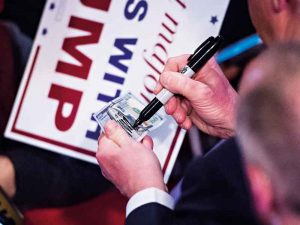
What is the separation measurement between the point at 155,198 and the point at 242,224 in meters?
0.14

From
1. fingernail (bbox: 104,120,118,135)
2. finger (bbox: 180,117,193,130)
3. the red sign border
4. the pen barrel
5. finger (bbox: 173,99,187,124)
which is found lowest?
the red sign border

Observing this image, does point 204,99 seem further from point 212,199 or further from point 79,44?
point 79,44

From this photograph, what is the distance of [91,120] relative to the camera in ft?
3.64

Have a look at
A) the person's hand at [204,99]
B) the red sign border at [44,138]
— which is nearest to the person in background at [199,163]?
the person's hand at [204,99]

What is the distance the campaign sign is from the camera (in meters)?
1.09

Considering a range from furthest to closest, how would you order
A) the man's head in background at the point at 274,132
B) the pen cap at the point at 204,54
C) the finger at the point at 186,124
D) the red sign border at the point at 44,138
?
the red sign border at the point at 44,138 < the finger at the point at 186,124 < the pen cap at the point at 204,54 < the man's head in background at the point at 274,132

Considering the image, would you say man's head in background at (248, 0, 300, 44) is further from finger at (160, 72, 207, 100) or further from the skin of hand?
the skin of hand

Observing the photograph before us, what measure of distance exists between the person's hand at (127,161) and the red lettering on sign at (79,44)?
11.7 inches

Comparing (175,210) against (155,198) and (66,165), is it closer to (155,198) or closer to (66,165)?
(155,198)

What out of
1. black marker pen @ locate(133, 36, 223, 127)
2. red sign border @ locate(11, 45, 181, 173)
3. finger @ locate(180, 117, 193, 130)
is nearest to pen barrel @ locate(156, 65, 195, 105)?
black marker pen @ locate(133, 36, 223, 127)

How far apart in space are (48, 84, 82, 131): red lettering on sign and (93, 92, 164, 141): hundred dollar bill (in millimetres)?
237

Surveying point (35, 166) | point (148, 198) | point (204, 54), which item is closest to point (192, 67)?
point (204, 54)

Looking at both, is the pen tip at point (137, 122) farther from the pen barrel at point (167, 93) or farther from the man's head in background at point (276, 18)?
the man's head in background at point (276, 18)

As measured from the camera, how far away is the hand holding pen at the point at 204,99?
89 cm
